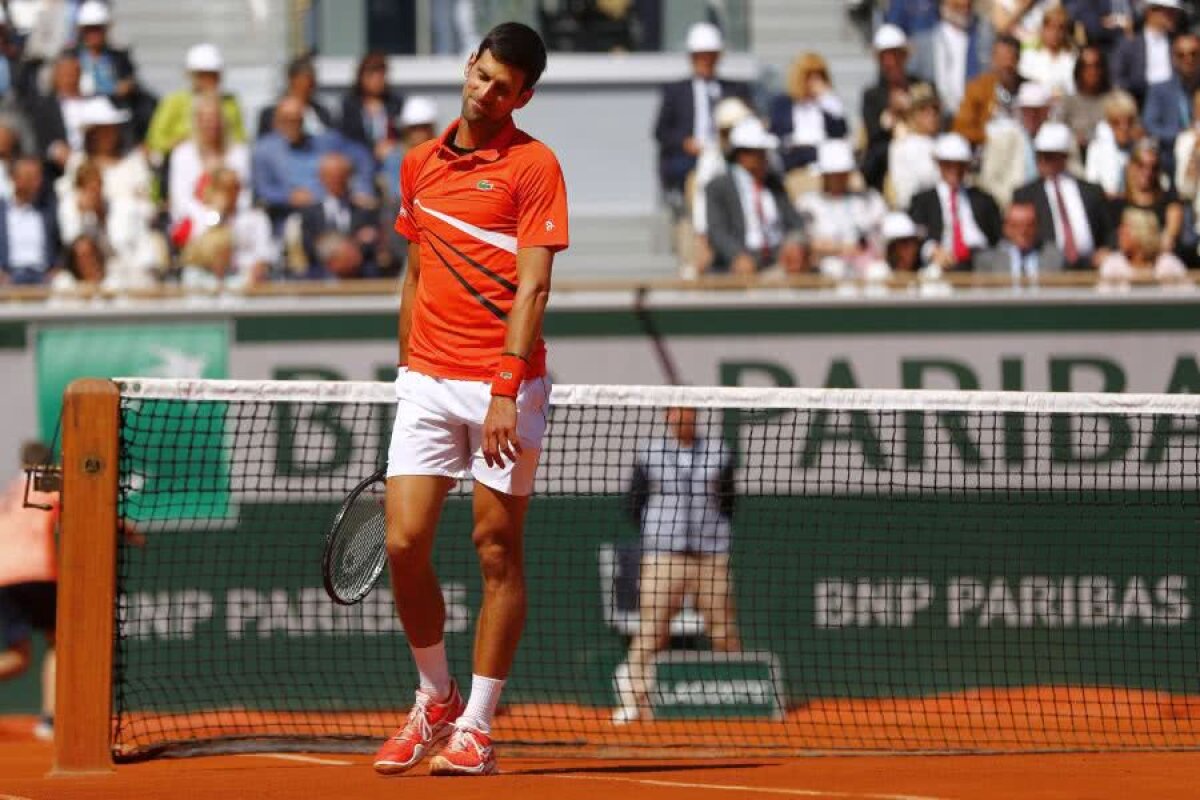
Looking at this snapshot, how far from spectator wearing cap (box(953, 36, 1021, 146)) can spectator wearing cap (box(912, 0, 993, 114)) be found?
1.39 feet

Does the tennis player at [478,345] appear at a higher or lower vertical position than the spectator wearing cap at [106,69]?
lower

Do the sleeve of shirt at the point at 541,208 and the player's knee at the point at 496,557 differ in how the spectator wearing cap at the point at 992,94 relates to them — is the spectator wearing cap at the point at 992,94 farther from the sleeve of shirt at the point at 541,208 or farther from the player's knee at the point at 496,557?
the player's knee at the point at 496,557

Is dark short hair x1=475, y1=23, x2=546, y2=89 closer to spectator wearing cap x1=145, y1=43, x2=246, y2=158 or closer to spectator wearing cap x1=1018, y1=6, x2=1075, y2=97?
spectator wearing cap x1=145, y1=43, x2=246, y2=158

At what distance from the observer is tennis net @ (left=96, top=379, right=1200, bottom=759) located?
11.6 metres

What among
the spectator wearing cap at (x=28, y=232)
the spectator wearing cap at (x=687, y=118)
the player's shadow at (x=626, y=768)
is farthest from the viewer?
the spectator wearing cap at (x=687, y=118)

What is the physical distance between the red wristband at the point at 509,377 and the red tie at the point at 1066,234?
711 centimetres

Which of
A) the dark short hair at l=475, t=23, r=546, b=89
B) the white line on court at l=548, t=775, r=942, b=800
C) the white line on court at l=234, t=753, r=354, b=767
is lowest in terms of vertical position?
the white line on court at l=234, t=753, r=354, b=767

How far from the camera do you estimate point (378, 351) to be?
1264 centimetres

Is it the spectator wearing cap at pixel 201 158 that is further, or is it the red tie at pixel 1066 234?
the spectator wearing cap at pixel 201 158

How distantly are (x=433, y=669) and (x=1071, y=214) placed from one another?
23.6ft

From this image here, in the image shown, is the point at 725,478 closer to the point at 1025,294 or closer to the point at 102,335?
the point at 1025,294

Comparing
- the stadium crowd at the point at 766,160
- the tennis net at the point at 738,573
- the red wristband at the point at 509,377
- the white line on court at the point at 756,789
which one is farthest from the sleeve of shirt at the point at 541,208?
the stadium crowd at the point at 766,160

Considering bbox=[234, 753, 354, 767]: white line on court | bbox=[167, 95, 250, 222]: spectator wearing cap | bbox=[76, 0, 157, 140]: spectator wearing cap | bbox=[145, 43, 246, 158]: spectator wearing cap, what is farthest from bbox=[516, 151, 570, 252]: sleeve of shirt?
bbox=[76, 0, 157, 140]: spectator wearing cap

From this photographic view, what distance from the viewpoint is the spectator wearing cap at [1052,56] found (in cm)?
1605
